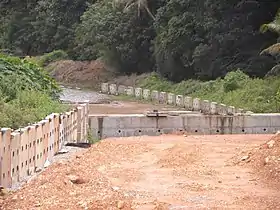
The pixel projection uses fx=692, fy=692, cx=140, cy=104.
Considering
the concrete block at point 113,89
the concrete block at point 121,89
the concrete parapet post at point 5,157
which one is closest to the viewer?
the concrete parapet post at point 5,157

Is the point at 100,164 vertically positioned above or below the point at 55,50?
below

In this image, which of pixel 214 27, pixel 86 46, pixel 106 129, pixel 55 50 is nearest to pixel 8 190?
pixel 106 129

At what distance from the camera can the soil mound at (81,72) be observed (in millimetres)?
59375

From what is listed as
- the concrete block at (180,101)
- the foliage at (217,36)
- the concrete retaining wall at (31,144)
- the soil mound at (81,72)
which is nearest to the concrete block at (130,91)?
the foliage at (217,36)

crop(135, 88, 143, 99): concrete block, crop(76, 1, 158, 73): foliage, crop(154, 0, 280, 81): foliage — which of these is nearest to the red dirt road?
crop(154, 0, 280, 81): foliage

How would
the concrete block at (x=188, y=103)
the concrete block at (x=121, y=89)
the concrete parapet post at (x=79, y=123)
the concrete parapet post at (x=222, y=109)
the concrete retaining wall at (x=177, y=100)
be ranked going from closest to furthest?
1. the concrete parapet post at (x=79, y=123)
2. the concrete parapet post at (x=222, y=109)
3. the concrete retaining wall at (x=177, y=100)
4. the concrete block at (x=188, y=103)
5. the concrete block at (x=121, y=89)

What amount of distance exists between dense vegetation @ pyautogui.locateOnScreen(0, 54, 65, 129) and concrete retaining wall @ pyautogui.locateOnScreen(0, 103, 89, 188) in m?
0.76

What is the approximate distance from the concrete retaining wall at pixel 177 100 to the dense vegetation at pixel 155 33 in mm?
3418

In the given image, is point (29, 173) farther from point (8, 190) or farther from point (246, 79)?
point (246, 79)

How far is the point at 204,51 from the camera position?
4359cm

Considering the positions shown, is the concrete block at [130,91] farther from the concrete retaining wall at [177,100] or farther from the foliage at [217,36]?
the foliage at [217,36]

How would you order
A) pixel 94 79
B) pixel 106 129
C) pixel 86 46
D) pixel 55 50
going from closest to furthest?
pixel 106 129 → pixel 94 79 → pixel 86 46 → pixel 55 50

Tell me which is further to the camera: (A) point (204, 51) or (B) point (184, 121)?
(A) point (204, 51)

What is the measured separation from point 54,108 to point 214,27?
2271 centimetres
